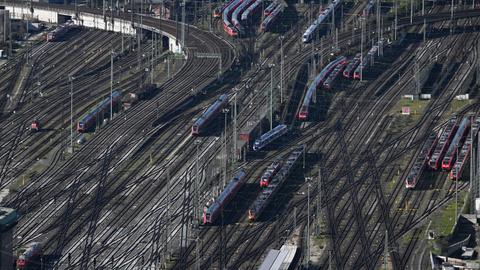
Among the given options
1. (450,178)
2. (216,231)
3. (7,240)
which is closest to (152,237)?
(216,231)

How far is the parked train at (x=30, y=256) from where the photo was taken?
178 m

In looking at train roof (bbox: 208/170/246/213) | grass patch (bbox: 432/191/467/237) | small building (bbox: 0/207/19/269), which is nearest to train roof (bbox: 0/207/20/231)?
small building (bbox: 0/207/19/269)

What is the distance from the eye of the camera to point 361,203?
192 metres

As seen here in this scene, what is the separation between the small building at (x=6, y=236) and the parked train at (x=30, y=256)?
5441 mm

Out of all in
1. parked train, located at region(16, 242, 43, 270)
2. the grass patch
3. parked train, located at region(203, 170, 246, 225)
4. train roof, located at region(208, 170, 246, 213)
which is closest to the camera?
parked train, located at region(16, 242, 43, 270)

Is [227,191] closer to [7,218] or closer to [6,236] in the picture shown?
[6,236]

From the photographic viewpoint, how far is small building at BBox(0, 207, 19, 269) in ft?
555

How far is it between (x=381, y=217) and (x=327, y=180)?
1285cm

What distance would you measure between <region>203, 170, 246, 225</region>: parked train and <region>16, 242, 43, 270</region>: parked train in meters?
17.8

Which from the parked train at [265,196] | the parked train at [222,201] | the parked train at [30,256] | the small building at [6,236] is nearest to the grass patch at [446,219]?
the parked train at [265,196]

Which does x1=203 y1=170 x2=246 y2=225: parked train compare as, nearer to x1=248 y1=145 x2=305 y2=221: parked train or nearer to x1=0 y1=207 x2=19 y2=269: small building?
x1=248 y1=145 x2=305 y2=221: parked train

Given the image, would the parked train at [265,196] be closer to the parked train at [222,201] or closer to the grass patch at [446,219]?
the parked train at [222,201]

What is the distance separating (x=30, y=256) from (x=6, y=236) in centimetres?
906

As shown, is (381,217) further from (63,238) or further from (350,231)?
(63,238)
